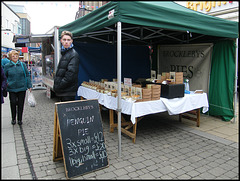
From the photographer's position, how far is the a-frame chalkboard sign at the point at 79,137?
2963mm

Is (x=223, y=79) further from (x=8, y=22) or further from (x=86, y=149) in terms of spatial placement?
(x=8, y=22)

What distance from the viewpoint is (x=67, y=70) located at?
3.81 m

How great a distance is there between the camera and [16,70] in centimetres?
495

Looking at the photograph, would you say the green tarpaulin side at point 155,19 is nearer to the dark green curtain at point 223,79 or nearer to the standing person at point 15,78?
the dark green curtain at point 223,79

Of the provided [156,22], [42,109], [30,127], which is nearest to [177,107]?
[156,22]

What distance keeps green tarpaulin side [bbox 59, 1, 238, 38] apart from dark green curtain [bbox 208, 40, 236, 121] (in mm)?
479

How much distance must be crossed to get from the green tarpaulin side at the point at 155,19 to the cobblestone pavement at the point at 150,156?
2190mm

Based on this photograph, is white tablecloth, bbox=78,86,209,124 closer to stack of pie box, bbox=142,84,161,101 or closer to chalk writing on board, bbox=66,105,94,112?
stack of pie box, bbox=142,84,161,101

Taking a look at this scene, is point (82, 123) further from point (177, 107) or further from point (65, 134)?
point (177, 107)

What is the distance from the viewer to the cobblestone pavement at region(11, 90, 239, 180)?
9.97 ft

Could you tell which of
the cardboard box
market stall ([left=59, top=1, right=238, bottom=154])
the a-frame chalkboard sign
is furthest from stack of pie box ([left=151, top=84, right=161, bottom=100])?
the a-frame chalkboard sign

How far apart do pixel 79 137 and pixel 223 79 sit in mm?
4291

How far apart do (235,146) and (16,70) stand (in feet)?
15.9

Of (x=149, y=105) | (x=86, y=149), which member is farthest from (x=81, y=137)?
(x=149, y=105)
